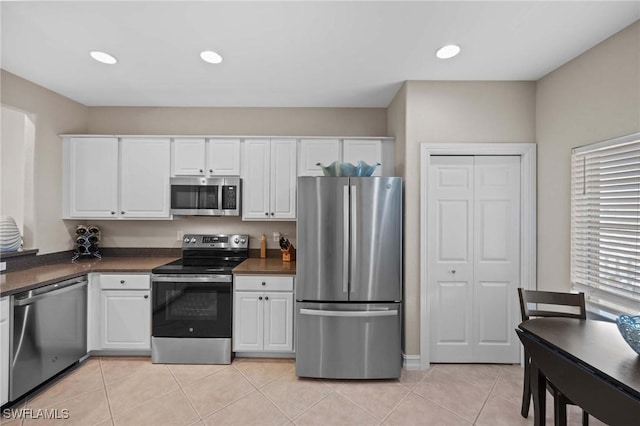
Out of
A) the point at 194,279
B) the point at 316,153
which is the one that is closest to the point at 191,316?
the point at 194,279

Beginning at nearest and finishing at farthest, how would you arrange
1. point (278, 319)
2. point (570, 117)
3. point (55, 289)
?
point (570, 117) < point (55, 289) < point (278, 319)

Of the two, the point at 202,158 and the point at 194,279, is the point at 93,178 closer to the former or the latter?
the point at 202,158

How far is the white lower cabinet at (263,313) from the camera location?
285 cm

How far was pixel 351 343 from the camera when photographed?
2.54 meters

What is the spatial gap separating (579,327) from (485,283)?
42.5 inches

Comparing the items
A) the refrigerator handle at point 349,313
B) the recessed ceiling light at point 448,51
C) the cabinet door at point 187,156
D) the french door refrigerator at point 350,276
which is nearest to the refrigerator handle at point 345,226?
the french door refrigerator at point 350,276

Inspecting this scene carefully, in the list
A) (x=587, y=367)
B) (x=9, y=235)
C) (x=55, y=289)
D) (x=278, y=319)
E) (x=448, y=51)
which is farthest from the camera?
(x=278, y=319)

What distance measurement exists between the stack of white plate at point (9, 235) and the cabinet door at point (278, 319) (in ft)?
7.60

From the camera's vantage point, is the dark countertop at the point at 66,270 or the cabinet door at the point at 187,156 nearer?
the dark countertop at the point at 66,270

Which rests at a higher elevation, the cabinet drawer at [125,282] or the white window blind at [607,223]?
Answer: the white window blind at [607,223]

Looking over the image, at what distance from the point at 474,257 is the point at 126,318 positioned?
3379mm

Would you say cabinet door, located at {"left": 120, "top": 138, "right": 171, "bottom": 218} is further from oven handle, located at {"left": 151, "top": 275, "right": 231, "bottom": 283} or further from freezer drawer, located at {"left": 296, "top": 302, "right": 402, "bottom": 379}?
freezer drawer, located at {"left": 296, "top": 302, "right": 402, "bottom": 379}

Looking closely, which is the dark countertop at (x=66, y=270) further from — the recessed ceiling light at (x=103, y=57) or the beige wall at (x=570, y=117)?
the beige wall at (x=570, y=117)

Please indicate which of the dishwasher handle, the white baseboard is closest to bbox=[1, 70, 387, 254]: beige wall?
the dishwasher handle
